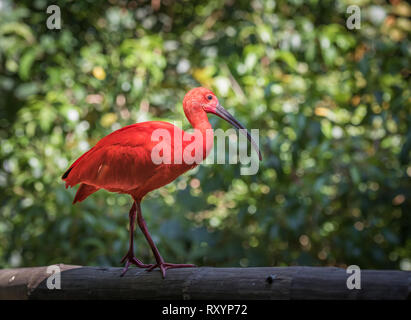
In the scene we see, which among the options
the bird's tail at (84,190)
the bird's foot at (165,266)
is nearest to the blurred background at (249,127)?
the bird's tail at (84,190)

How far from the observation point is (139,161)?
242cm

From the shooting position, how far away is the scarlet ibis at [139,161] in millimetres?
2393

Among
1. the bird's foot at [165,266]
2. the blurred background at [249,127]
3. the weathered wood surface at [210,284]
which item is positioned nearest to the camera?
the weathered wood surface at [210,284]

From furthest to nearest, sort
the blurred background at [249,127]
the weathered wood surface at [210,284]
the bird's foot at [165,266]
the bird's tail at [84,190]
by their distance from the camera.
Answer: the blurred background at [249,127]
the bird's tail at [84,190]
the bird's foot at [165,266]
the weathered wood surface at [210,284]

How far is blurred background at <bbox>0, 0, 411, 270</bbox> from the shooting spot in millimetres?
4035

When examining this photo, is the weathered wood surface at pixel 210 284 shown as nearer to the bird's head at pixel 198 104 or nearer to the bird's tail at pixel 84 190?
the bird's tail at pixel 84 190

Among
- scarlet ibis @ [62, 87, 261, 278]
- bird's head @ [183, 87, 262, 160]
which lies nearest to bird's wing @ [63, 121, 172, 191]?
scarlet ibis @ [62, 87, 261, 278]

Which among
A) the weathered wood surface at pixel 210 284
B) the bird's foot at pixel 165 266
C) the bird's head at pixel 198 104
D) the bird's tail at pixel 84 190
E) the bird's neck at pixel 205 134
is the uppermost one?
the bird's head at pixel 198 104

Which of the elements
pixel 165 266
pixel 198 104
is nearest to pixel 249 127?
pixel 198 104

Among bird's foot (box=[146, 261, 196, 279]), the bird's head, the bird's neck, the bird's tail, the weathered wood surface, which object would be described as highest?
the bird's head

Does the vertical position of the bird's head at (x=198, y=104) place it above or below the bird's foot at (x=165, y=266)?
above

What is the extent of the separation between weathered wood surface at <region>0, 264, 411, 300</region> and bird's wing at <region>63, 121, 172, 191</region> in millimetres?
398

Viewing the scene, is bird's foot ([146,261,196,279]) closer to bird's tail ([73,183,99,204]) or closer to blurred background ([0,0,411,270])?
bird's tail ([73,183,99,204])

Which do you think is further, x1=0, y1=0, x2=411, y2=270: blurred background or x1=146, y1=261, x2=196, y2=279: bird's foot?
x1=0, y1=0, x2=411, y2=270: blurred background
